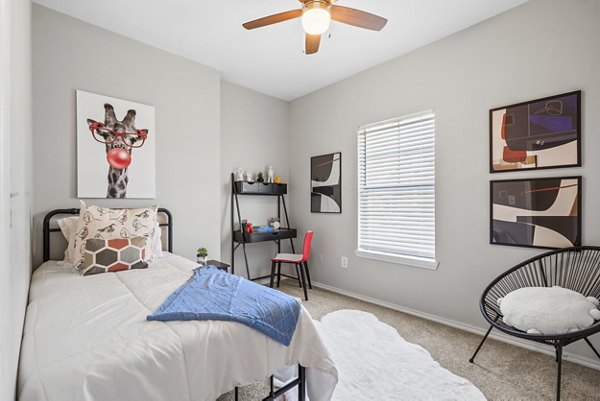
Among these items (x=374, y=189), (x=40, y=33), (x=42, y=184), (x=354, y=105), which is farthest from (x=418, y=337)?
(x=40, y=33)

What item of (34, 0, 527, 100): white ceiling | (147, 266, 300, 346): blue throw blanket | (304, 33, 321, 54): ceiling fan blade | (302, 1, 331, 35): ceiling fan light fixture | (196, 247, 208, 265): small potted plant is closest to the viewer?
(147, 266, 300, 346): blue throw blanket

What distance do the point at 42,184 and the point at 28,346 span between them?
1862 millimetres

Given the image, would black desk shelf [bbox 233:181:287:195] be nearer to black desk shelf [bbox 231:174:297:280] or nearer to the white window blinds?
black desk shelf [bbox 231:174:297:280]

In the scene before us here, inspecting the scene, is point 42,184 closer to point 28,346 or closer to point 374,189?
point 28,346

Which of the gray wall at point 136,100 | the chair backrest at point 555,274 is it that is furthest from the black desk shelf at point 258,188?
the chair backrest at point 555,274

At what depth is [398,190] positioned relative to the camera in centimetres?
315

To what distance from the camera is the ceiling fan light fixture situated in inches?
74.3

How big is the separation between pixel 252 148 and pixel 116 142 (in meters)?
1.77

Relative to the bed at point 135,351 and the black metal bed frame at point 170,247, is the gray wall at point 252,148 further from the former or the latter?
the bed at point 135,351

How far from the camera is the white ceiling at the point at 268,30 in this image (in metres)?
2.33

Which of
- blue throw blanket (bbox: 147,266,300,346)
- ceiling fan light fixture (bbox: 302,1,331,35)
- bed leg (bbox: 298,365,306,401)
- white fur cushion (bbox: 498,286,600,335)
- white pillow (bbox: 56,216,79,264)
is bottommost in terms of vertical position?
bed leg (bbox: 298,365,306,401)

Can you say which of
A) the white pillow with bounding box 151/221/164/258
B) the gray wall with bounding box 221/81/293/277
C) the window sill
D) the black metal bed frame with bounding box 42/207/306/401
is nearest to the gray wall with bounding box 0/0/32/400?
the black metal bed frame with bounding box 42/207/306/401

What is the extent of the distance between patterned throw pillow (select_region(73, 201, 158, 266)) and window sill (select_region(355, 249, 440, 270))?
2.31 m

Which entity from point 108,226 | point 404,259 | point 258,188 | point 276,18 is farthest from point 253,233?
point 276,18
